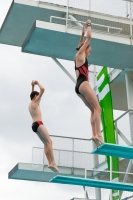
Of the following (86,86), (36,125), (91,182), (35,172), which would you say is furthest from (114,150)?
(35,172)

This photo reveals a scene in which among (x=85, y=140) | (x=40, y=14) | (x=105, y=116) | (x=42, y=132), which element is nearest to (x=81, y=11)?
(x=40, y=14)

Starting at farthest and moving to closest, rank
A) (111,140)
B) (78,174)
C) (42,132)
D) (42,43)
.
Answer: (78,174) < (111,140) < (42,43) < (42,132)

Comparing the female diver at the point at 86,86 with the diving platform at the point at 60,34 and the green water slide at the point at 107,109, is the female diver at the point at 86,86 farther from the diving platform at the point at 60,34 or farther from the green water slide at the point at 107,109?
the green water slide at the point at 107,109

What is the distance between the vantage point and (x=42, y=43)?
18.1m

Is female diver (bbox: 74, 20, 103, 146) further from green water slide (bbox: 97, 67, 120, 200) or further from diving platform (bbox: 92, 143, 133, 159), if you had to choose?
green water slide (bbox: 97, 67, 120, 200)

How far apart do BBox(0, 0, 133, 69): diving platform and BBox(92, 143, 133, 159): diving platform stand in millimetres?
6018

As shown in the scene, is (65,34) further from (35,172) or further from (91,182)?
(35,172)

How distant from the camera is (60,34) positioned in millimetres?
17578

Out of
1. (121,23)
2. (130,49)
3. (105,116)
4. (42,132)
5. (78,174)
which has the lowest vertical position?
(42,132)

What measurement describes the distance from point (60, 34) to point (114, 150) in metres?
6.26

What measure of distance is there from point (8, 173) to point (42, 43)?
22.7ft

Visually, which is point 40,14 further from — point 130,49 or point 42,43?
point 130,49

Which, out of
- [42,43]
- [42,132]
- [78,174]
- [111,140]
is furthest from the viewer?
[78,174]

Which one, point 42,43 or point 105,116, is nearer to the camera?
point 42,43
